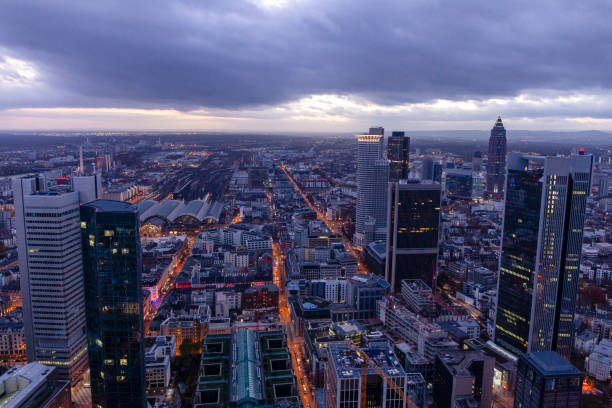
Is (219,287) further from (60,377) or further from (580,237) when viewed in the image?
(580,237)

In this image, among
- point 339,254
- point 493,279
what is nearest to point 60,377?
point 339,254

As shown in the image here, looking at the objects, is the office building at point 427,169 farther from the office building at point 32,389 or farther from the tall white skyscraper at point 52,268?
the office building at point 32,389

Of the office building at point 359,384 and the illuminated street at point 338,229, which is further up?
the office building at point 359,384

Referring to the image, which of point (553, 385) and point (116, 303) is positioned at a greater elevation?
point (116, 303)

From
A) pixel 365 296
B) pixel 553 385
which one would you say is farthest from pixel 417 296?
pixel 553 385

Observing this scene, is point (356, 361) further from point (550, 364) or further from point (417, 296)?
point (417, 296)

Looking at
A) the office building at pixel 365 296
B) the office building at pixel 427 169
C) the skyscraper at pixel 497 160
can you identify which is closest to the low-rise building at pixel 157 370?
the office building at pixel 365 296
